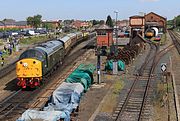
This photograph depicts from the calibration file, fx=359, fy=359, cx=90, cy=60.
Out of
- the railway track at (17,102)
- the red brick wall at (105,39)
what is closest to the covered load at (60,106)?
the railway track at (17,102)

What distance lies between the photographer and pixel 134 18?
85750 millimetres

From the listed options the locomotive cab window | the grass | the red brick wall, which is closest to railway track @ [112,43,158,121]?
the grass

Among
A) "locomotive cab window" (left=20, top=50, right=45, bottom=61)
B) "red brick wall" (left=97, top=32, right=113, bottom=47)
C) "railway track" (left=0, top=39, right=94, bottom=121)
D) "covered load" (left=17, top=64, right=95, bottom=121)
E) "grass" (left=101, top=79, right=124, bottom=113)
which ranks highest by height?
"locomotive cab window" (left=20, top=50, right=45, bottom=61)

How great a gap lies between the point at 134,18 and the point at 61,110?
6989cm

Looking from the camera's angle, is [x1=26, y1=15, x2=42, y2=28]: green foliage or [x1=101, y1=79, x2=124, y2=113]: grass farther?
[x1=26, y1=15, x2=42, y2=28]: green foliage

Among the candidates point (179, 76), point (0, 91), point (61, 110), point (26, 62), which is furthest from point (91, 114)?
point (179, 76)

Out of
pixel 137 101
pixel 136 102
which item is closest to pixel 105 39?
pixel 137 101

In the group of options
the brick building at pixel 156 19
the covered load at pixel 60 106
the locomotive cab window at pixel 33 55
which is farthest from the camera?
the brick building at pixel 156 19

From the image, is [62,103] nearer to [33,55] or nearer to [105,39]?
[33,55]

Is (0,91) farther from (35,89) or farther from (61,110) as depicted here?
(61,110)

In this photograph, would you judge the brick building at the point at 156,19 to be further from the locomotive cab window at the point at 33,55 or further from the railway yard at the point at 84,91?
the locomotive cab window at the point at 33,55

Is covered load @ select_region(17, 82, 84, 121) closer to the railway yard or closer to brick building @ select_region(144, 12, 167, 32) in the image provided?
the railway yard

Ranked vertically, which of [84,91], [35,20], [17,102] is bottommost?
[17,102]

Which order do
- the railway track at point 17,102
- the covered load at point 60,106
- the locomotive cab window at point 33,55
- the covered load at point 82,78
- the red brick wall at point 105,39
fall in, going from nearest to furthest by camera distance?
1. the covered load at point 60,106
2. the railway track at point 17,102
3. the covered load at point 82,78
4. the locomotive cab window at point 33,55
5. the red brick wall at point 105,39
